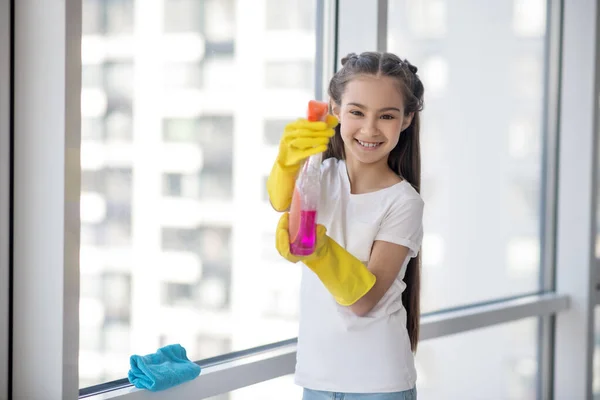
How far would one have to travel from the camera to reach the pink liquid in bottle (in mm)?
990

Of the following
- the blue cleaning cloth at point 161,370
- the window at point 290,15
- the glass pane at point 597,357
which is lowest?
the glass pane at point 597,357

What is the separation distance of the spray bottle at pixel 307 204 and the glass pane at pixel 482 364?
1.18m

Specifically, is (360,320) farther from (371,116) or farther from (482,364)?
(482,364)

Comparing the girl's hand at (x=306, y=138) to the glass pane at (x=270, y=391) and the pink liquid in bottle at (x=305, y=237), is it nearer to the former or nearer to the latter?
the pink liquid in bottle at (x=305, y=237)

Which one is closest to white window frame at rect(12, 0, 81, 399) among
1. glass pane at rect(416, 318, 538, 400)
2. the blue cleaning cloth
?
the blue cleaning cloth

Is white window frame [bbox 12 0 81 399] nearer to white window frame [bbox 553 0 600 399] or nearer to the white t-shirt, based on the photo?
the white t-shirt

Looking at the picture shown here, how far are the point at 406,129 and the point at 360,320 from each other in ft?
1.26

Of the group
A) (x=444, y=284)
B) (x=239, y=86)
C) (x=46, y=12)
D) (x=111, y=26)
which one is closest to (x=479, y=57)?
(x=444, y=284)

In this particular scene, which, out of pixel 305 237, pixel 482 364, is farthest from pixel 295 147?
pixel 482 364

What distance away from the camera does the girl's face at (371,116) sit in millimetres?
1169

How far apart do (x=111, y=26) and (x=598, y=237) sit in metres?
1.95

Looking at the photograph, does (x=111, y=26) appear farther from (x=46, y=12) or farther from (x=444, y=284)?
(x=444, y=284)

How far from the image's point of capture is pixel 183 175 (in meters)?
1.43

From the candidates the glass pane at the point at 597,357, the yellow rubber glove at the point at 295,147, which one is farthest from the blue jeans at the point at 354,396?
the glass pane at the point at 597,357
